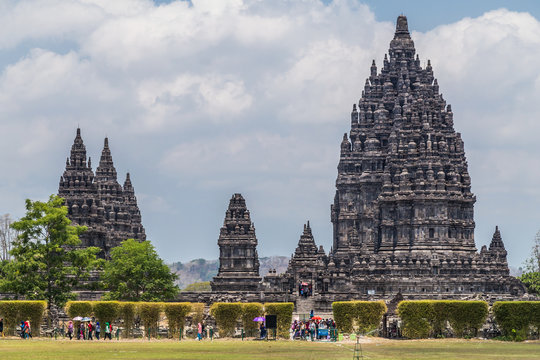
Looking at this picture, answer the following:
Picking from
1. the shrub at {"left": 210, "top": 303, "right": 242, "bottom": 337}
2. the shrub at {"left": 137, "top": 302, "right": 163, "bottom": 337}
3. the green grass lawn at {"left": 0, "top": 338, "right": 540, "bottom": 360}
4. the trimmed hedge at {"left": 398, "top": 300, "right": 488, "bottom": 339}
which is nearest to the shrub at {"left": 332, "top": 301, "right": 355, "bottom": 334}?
the trimmed hedge at {"left": 398, "top": 300, "right": 488, "bottom": 339}

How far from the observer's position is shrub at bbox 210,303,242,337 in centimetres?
11019

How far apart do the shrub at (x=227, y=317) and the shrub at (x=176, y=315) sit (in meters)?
2.68

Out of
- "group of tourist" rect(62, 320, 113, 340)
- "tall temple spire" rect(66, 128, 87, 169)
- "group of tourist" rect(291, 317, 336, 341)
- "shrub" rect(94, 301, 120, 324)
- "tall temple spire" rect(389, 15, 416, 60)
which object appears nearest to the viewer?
"group of tourist" rect(291, 317, 336, 341)

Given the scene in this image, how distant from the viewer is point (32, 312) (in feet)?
362

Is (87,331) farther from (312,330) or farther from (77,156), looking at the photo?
(77,156)

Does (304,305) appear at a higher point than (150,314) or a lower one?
higher

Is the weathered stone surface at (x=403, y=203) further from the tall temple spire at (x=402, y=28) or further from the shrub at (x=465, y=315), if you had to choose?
the shrub at (x=465, y=315)

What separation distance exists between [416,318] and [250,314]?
13714 mm

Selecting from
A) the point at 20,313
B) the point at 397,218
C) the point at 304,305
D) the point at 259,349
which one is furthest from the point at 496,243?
the point at 259,349

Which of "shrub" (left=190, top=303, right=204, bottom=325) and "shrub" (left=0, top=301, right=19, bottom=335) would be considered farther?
"shrub" (left=190, top=303, right=204, bottom=325)

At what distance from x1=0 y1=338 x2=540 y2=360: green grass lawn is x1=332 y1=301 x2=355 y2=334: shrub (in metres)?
5.55

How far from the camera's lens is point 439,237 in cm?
15888

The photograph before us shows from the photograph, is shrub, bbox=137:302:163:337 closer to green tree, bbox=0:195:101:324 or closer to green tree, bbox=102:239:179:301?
green tree, bbox=0:195:101:324

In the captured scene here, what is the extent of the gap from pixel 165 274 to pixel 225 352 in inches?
2299
